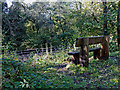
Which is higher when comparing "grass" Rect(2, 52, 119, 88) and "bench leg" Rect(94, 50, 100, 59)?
"bench leg" Rect(94, 50, 100, 59)

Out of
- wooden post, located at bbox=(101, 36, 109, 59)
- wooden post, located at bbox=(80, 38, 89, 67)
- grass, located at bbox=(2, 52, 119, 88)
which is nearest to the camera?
grass, located at bbox=(2, 52, 119, 88)

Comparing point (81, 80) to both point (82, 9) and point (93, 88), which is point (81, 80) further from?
point (82, 9)

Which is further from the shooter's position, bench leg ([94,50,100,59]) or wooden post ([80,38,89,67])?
bench leg ([94,50,100,59])

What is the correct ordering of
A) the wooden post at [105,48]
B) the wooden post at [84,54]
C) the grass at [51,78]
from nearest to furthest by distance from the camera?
1. the grass at [51,78]
2. the wooden post at [84,54]
3. the wooden post at [105,48]

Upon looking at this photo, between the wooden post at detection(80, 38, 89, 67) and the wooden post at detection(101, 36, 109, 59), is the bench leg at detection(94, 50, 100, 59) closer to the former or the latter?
the wooden post at detection(101, 36, 109, 59)

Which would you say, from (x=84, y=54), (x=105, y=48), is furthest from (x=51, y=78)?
(x=105, y=48)

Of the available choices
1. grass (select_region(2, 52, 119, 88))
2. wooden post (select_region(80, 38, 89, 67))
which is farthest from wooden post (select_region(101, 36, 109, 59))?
wooden post (select_region(80, 38, 89, 67))

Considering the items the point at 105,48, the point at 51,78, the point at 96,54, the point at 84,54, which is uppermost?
the point at 105,48

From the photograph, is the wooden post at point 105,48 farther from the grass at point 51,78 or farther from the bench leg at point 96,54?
the grass at point 51,78

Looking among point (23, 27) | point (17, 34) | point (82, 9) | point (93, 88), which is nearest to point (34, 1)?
point (23, 27)

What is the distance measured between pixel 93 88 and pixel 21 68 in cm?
189

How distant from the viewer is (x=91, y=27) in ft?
29.1

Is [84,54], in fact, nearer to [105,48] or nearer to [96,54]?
[96,54]

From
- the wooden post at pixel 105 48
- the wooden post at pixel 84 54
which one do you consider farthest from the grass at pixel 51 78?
the wooden post at pixel 105 48
